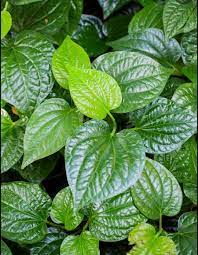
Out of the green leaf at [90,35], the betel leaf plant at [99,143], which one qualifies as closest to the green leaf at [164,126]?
the betel leaf plant at [99,143]

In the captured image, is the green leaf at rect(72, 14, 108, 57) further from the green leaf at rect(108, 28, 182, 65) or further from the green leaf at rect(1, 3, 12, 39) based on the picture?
the green leaf at rect(1, 3, 12, 39)

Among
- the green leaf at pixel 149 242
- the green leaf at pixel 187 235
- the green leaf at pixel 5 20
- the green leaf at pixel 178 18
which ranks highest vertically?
the green leaf at pixel 5 20

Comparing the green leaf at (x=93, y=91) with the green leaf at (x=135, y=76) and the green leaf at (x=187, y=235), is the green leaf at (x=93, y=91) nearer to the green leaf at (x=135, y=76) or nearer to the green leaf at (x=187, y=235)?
the green leaf at (x=135, y=76)

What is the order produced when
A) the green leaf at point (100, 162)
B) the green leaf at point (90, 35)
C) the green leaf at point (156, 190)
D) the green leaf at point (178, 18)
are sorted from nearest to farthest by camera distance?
the green leaf at point (100, 162) → the green leaf at point (156, 190) → the green leaf at point (178, 18) → the green leaf at point (90, 35)

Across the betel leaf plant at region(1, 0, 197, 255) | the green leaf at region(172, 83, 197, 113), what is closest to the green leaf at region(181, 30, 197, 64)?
the betel leaf plant at region(1, 0, 197, 255)

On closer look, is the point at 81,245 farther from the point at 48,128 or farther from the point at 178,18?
the point at 178,18

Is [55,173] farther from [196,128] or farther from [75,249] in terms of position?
[196,128]

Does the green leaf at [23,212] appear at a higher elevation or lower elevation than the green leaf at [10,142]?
lower
